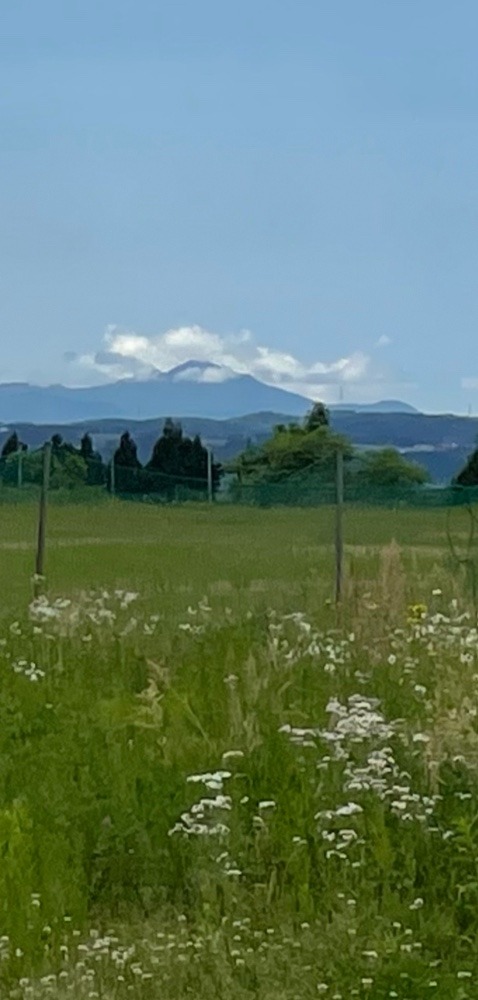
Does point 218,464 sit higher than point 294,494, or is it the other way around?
point 218,464

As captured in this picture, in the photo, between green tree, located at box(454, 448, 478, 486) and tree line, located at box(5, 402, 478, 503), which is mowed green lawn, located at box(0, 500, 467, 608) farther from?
green tree, located at box(454, 448, 478, 486)

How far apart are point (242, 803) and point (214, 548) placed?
33.8 feet

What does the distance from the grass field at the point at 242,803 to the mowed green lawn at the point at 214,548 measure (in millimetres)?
2271

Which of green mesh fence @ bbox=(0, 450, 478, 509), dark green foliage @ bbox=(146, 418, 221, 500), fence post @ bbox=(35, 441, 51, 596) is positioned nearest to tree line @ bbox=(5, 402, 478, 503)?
dark green foliage @ bbox=(146, 418, 221, 500)

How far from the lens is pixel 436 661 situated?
9484 millimetres

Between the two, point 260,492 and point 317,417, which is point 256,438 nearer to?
point 317,417

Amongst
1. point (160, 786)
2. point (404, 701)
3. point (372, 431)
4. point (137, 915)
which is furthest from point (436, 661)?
point (372, 431)

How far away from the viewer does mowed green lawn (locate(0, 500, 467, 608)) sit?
1393 centimetres

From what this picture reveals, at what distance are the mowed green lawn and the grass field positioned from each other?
7.45ft

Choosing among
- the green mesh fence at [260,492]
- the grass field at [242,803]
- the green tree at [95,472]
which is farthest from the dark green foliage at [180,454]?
the grass field at [242,803]

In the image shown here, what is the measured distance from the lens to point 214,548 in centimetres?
1669

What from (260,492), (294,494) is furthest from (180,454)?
(294,494)

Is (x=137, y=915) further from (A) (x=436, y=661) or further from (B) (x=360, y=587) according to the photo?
(B) (x=360, y=587)

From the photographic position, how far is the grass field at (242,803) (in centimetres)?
529
